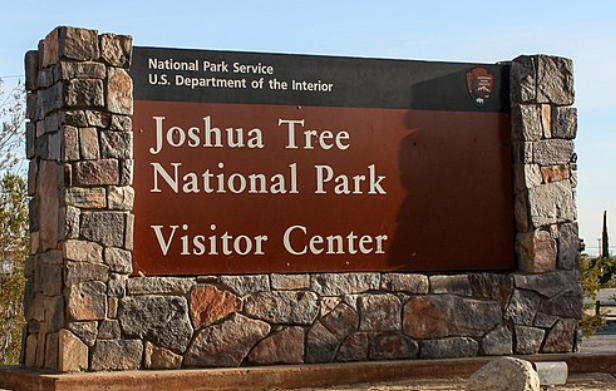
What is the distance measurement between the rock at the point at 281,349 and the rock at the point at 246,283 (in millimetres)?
417

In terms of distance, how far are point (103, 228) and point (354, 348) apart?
2.43 meters

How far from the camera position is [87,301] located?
9305 mm

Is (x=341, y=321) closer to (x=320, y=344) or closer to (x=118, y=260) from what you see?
(x=320, y=344)

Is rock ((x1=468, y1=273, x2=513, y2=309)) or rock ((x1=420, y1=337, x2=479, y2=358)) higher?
rock ((x1=468, y1=273, x2=513, y2=309))

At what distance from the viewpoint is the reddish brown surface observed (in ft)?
32.0

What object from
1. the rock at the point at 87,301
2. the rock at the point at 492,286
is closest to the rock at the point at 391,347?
the rock at the point at 492,286

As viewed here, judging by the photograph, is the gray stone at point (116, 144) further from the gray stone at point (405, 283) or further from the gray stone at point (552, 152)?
the gray stone at point (552, 152)

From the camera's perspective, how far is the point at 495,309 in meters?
10.5

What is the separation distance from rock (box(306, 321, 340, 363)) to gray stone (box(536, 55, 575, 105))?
9.94ft

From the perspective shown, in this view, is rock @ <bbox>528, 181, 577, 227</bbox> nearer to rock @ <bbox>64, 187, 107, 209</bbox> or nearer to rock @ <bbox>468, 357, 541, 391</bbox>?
rock @ <bbox>468, 357, 541, 391</bbox>

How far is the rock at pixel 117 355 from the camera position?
9.30 metres

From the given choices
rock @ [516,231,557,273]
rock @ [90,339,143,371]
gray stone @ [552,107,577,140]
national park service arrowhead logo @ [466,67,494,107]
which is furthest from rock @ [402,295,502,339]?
rock @ [90,339,143,371]

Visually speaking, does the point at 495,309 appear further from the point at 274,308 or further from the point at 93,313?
the point at 93,313

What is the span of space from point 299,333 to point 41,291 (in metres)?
2.22
